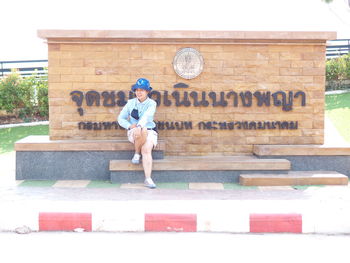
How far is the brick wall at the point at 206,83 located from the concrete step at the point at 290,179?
866 millimetres

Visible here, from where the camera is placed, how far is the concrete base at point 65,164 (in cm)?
786

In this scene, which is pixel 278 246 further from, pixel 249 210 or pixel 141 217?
pixel 141 217

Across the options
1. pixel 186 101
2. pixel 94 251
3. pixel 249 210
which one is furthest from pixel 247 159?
pixel 94 251

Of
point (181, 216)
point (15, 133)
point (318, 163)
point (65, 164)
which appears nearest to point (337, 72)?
point (318, 163)

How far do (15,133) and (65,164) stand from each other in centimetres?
548

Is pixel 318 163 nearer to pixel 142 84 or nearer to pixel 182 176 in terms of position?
pixel 182 176

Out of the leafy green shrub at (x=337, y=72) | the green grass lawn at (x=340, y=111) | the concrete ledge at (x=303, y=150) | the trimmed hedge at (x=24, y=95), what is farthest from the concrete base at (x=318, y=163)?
the leafy green shrub at (x=337, y=72)

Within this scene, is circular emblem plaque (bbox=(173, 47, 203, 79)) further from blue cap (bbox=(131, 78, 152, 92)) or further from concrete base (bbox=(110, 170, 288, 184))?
concrete base (bbox=(110, 170, 288, 184))

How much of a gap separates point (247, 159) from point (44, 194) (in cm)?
300

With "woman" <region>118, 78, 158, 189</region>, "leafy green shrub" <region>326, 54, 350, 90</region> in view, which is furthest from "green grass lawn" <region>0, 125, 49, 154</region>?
"leafy green shrub" <region>326, 54, 350, 90</region>

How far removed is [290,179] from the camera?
295 inches

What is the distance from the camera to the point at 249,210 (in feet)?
18.0

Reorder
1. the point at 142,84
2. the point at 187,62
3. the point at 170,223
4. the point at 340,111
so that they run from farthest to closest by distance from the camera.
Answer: the point at 340,111
the point at 187,62
the point at 142,84
the point at 170,223

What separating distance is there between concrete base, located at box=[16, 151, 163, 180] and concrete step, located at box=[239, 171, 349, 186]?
136 cm
